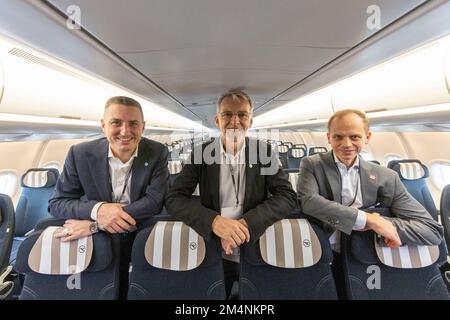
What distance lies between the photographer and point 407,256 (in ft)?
4.72

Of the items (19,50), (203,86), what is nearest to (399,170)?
(203,86)

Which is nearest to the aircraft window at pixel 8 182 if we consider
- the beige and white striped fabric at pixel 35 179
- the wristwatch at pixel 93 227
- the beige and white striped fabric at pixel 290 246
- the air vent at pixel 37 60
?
the beige and white striped fabric at pixel 35 179

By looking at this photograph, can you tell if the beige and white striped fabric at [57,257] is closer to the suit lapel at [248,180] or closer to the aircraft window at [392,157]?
the suit lapel at [248,180]

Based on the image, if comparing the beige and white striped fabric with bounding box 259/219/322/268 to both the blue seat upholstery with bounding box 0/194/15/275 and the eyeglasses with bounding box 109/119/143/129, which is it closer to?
the eyeglasses with bounding box 109/119/143/129

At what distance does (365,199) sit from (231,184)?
0.98 metres

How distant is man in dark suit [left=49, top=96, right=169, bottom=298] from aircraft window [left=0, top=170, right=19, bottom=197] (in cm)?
380

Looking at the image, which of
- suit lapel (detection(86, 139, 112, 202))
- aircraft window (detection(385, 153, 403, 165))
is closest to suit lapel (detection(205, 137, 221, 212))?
suit lapel (detection(86, 139, 112, 202))

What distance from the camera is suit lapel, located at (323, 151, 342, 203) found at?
1.63m

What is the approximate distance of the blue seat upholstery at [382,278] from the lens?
146 cm

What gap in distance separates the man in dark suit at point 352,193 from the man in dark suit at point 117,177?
1.12 m

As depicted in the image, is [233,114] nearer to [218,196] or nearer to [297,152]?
[218,196]

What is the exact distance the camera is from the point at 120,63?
5.14 feet

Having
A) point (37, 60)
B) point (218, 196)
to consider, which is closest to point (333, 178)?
point (218, 196)
